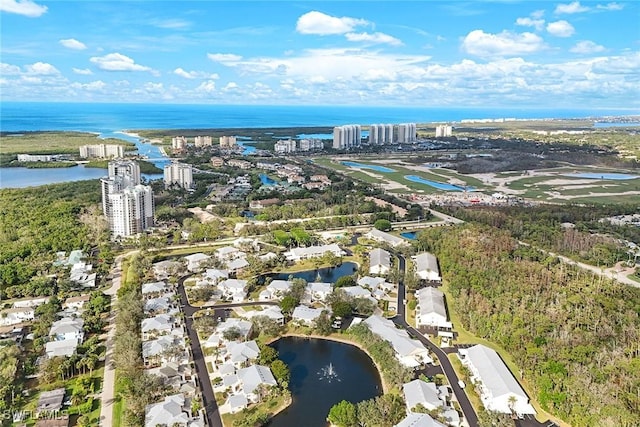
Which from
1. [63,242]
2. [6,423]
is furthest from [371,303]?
[63,242]

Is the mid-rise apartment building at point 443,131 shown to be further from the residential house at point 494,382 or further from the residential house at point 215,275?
the residential house at point 494,382

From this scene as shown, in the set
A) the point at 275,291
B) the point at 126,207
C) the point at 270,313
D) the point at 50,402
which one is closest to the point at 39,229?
the point at 126,207

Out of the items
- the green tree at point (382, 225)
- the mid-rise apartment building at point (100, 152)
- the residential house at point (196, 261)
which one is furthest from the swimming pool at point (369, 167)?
the residential house at point (196, 261)

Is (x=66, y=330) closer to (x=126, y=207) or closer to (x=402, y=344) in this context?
(x=402, y=344)

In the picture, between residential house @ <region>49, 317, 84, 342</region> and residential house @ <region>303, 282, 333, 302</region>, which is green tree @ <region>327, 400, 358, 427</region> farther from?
residential house @ <region>49, 317, 84, 342</region>

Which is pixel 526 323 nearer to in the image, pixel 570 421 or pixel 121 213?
pixel 570 421

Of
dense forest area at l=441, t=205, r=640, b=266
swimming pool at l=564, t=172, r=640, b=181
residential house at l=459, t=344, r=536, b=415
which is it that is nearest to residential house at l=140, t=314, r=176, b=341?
residential house at l=459, t=344, r=536, b=415
